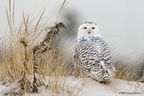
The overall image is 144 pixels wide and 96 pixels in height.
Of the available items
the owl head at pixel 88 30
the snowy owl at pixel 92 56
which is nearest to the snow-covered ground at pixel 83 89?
the snowy owl at pixel 92 56

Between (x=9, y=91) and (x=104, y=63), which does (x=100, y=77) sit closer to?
(x=104, y=63)

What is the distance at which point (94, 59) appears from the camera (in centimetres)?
210

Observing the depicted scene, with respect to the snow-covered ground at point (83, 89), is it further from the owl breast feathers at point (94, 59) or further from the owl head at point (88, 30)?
the owl head at point (88, 30)

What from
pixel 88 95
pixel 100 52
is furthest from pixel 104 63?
pixel 88 95

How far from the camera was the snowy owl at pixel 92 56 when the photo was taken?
6.70ft

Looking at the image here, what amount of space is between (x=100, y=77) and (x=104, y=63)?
206 millimetres

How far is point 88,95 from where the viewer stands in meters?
1.53

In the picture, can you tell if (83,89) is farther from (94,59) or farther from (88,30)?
(88,30)

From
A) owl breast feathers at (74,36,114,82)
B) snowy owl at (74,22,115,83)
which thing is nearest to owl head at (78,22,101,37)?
snowy owl at (74,22,115,83)

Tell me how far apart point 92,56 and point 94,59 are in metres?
0.05

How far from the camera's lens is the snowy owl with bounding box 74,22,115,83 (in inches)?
80.4

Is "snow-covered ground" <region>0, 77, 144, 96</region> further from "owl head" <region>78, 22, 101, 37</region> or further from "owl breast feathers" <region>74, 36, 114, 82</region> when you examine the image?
"owl head" <region>78, 22, 101, 37</region>

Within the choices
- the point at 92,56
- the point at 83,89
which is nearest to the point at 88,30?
the point at 92,56

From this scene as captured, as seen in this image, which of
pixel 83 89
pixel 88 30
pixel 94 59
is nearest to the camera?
pixel 83 89
